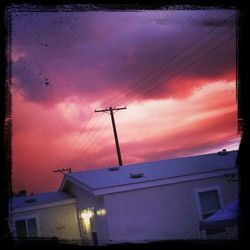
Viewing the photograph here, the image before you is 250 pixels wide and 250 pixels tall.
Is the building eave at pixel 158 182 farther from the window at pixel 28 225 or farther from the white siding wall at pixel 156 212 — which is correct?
the window at pixel 28 225

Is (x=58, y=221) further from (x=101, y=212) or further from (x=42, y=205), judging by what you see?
(x=101, y=212)

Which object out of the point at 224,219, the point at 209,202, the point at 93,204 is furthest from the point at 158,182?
the point at 224,219

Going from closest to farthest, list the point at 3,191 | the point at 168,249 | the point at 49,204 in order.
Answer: the point at 3,191
the point at 168,249
the point at 49,204

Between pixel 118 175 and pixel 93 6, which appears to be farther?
pixel 118 175

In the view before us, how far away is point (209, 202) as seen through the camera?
1477cm

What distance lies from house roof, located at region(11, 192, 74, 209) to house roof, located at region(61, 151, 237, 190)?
2.97 feet

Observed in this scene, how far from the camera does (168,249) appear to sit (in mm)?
1064

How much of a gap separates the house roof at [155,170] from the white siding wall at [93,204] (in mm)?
752

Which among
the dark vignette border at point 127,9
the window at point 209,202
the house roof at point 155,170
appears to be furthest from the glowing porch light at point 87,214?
the dark vignette border at point 127,9

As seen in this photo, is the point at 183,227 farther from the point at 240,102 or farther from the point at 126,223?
the point at 240,102

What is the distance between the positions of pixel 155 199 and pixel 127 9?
13.6 m

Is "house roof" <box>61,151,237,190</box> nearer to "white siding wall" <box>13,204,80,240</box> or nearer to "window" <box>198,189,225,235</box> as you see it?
"window" <box>198,189,225,235</box>

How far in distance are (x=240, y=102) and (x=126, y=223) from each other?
1289cm

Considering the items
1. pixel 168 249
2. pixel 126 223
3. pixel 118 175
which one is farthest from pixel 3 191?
pixel 118 175
